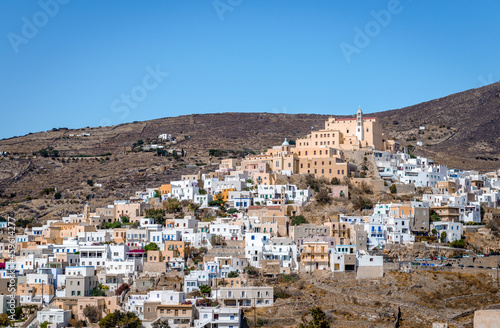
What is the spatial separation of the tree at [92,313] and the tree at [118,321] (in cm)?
162

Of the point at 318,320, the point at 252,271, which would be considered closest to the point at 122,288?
the point at 252,271

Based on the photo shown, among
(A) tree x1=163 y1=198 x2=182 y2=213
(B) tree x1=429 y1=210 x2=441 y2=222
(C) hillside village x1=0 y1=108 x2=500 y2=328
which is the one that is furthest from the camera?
(A) tree x1=163 y1=198 x2=182 y2=213

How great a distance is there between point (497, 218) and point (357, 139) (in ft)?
53.3

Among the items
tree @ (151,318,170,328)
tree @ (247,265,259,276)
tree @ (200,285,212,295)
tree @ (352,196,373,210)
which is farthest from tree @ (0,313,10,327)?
tree @ (352,196,373,210)

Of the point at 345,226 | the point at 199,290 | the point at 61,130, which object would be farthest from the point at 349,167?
the point at 61,130

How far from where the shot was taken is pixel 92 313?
44719 mm

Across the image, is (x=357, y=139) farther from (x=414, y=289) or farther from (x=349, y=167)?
(x=414, y=289)

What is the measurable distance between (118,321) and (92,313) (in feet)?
8.65

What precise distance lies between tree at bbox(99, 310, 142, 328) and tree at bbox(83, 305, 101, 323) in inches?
63.9

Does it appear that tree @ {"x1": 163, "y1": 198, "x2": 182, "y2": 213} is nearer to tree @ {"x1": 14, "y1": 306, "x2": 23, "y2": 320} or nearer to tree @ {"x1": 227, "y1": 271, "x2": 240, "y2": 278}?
tree @ {"x1": 227, "y1": 271, "x2": 240, "y2": 278}

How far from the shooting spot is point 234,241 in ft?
176

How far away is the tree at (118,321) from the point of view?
4231 cm

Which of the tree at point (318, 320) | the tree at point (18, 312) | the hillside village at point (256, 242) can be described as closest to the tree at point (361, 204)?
the hillside village at point (256, 242)

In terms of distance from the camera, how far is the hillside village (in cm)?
4538
